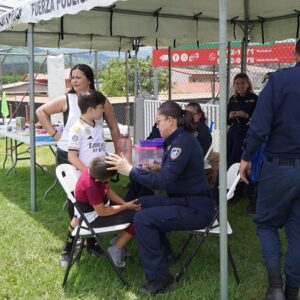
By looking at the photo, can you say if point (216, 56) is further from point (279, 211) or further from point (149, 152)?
point (279, 211)

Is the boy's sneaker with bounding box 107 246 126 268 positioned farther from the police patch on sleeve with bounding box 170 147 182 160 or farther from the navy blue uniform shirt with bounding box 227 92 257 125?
the navy blue uniform shirt with bounding box 227 92 257 125

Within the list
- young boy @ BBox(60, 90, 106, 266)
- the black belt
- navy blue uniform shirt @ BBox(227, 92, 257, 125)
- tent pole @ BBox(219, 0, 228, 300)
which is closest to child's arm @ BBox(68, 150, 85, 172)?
young boy @ BBox(60, 90, 106, 266)

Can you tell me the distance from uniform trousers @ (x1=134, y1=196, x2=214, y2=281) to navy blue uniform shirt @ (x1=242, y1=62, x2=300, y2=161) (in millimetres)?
676

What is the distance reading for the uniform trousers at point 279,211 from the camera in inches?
116

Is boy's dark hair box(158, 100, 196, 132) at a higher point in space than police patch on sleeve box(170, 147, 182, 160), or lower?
higher

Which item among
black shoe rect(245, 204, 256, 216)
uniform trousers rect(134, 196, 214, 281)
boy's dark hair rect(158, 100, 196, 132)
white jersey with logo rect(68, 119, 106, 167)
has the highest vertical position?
boy's dark hair rect(158, 100, 196, 132)

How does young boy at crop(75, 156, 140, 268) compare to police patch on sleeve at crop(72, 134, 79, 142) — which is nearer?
young boy at crop(75, 156, 140, 268)

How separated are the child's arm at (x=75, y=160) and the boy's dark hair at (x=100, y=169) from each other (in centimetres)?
52

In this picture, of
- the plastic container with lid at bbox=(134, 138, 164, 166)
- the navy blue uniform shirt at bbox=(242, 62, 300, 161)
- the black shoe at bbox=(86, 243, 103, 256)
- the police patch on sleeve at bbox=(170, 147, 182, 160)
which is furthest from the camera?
the plastic container with lid at bbox=(134, 138, 164, 166)

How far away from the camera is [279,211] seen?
120 inches

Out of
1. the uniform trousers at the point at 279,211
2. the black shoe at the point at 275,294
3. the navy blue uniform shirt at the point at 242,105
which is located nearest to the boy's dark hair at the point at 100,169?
the uniform trousers at the point at 279,211

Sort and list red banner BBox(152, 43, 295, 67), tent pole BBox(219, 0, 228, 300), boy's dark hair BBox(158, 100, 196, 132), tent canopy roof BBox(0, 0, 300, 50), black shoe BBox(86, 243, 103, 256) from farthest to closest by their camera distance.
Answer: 1. red banner BBox(152, 43, 295, 67)
2. tent canopy roof BBox(0, 0, 300, 50)
3. black shoe BBox(86, 243, 103, 256)
4. boy's dark hair BBox(158, 100, 196, 132)
5. tent pole BBox(219, 0, 228, 300)

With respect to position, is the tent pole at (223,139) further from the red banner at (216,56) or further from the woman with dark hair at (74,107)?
the red banner at (216,56)

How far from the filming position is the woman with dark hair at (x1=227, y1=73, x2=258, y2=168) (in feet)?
19.9
